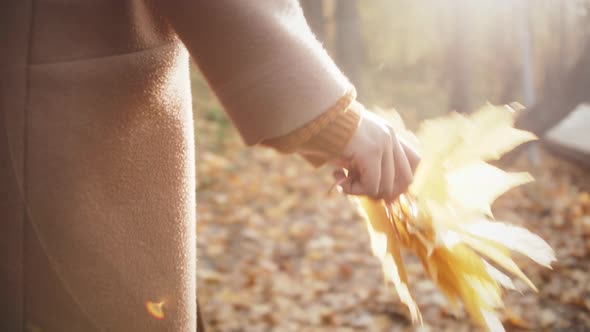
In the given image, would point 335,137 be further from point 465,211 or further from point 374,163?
point 465,211

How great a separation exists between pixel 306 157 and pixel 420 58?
15.9 meters

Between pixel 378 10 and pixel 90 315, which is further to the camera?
pixel 378 10

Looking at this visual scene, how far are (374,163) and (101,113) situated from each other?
447mm

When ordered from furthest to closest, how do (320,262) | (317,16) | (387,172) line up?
(317,16), (320,262), (387,172)

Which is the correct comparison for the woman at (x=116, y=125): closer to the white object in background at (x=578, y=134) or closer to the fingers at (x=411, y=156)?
the fingers at (x=411, y=156)

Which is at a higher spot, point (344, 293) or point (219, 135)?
point (344, 293)

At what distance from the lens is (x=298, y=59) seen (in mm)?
885

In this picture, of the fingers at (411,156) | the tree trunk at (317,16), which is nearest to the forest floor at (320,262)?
the fingers at (411,156)

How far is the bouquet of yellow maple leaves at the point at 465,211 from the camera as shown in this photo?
1037 mm

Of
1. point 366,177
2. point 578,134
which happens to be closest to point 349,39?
point 578,134

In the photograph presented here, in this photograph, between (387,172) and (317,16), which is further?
(317,16)

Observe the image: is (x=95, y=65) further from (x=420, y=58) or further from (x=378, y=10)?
(x=420, y=58)

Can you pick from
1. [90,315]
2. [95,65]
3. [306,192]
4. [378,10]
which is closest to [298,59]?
[95,65]

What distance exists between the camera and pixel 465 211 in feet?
3.45
